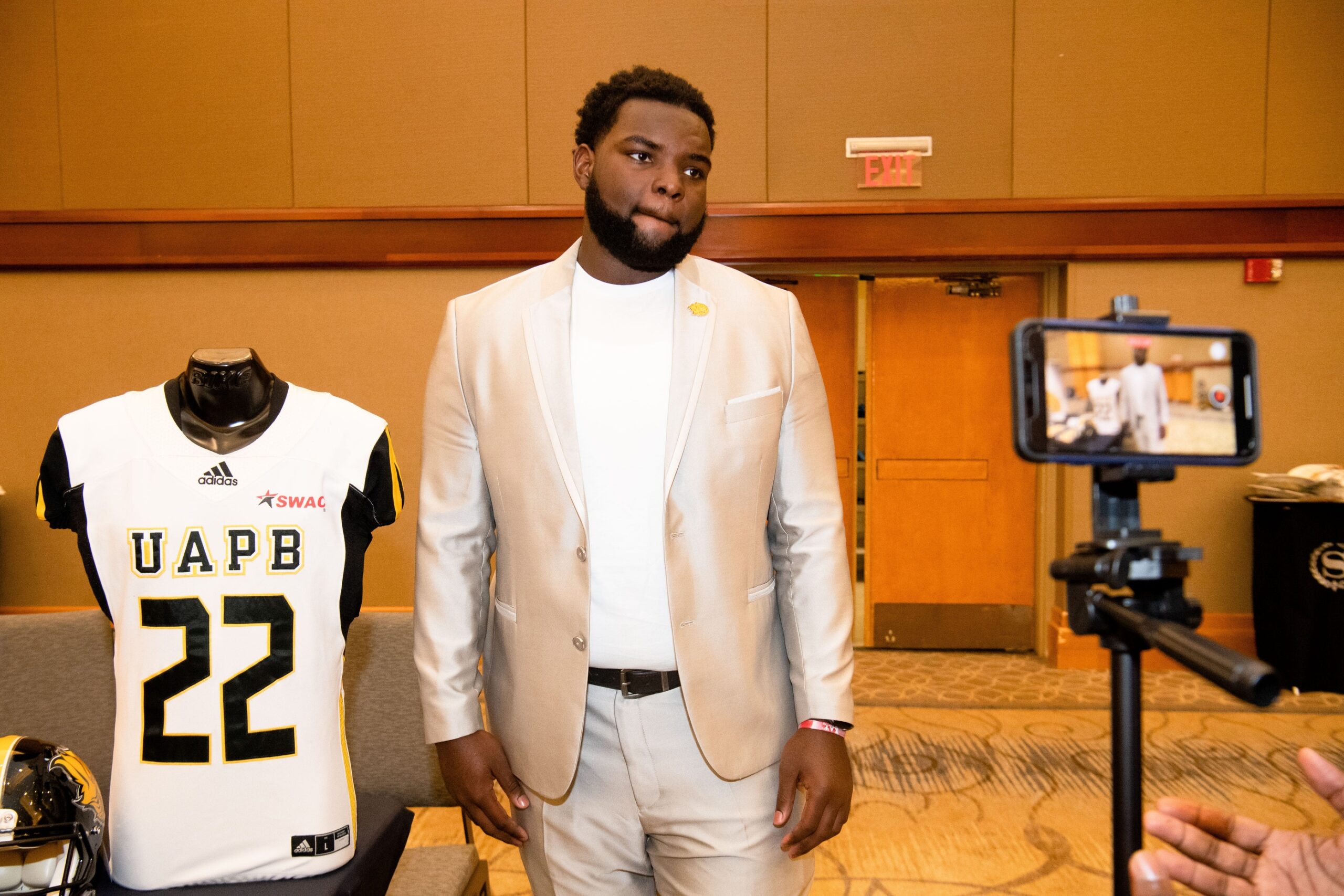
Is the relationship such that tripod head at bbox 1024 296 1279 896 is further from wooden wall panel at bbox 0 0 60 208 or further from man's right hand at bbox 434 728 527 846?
wooden wall panel at bbox 0 0 60 208

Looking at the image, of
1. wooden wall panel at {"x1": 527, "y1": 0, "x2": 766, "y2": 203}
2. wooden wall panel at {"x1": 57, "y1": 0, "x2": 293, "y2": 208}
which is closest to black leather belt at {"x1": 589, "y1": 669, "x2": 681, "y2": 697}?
wooden wall panel at {"x1": 527, "y1": 0, "x2": 766, "y2": 203}

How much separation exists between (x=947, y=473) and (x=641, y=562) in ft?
13.1

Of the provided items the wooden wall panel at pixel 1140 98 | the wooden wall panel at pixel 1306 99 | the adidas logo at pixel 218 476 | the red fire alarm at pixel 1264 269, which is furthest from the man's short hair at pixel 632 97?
the wooden wall panel at pixel 1306 99

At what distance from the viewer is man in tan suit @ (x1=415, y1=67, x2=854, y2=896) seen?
127 centimetres

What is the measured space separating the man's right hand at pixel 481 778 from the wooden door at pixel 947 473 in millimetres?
3942

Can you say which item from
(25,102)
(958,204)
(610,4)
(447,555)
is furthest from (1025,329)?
(25,102)

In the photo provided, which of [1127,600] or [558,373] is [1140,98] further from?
[1127,600]

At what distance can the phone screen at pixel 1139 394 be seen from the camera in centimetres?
64

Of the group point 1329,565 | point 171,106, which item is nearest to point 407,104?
point 171,106

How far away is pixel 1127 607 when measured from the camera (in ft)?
2.08

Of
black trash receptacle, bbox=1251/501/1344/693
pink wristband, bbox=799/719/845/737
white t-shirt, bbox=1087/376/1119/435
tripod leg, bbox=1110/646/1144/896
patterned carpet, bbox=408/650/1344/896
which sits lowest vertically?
patterned carpet, bbox=408/650/1344/896

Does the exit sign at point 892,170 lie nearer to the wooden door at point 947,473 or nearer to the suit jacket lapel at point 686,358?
the wooden door at point 947,473

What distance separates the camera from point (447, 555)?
4.38 ft

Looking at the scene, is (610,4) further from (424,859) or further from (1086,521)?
(424,859)
